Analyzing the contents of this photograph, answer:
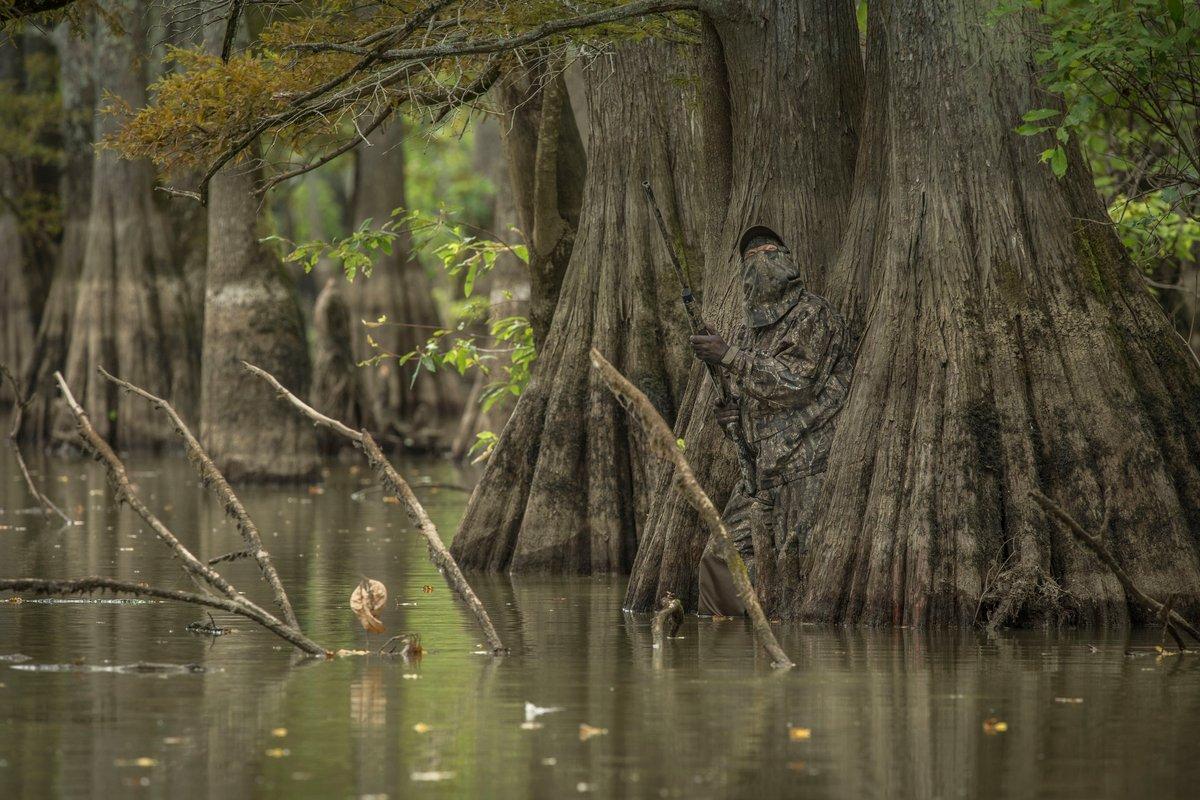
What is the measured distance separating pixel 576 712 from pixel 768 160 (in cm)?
521

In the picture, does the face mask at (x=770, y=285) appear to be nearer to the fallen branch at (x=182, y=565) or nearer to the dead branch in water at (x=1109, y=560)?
the dead branch in water at (x=1109, y=560)

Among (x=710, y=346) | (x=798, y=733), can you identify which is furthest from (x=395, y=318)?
(x=798, y=733)

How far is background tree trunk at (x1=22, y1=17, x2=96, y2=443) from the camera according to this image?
3272cm

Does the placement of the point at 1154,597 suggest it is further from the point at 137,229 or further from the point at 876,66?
the point at 137,229

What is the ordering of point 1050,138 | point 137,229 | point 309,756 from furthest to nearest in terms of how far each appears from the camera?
1. point 137,229
2. point 1050,138
3. point 309,756

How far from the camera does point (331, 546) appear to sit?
16.4m

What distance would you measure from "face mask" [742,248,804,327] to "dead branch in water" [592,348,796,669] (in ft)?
7.01

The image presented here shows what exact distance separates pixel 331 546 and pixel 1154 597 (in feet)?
24.8

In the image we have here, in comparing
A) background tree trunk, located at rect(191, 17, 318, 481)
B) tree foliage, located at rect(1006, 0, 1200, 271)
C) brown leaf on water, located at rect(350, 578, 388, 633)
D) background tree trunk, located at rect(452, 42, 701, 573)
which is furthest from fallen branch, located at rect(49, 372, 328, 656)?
background tree trunk, located at rect(191, 17, 318, 481)

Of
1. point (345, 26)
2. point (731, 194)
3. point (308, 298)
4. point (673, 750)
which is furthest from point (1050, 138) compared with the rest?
point (308, 298)

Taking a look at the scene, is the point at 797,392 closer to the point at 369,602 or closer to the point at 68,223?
the point at 369,602

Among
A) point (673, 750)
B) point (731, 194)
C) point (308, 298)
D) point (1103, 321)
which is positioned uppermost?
point (308, 298)

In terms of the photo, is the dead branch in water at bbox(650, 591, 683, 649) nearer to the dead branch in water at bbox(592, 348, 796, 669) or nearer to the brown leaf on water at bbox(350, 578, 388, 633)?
the dead branch in water at bbox(592, 348, 796, 669)

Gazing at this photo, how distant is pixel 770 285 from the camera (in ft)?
37.6
